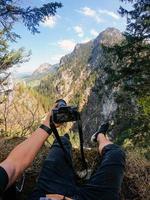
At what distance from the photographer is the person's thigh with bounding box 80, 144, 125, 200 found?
328cm

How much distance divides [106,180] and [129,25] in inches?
618

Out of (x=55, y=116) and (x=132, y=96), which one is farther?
(x=132, y=96)

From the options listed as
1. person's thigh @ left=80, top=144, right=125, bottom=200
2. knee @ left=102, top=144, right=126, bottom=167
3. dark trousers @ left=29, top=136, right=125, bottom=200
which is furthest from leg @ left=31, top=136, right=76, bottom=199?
knee @ left=102, top=144, right=126, bottom=167

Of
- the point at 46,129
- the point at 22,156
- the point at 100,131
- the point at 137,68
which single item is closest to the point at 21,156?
the point at 22,156

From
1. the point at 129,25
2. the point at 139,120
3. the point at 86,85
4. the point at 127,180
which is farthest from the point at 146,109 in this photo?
the point at 86,85

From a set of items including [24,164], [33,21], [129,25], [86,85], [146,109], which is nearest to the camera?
[24,164]

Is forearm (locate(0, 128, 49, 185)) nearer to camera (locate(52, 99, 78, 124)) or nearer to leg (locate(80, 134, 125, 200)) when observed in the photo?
camera (locate(52, 99, 78, 124))

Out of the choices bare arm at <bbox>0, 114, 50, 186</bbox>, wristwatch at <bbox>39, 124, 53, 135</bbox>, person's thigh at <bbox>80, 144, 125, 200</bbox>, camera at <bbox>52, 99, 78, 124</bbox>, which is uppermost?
camera at <bbox>52, 99, 78, 124</bbox>

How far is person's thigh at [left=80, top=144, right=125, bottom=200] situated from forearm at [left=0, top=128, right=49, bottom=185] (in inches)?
24.2

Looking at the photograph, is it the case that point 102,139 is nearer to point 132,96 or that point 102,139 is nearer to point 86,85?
point 132,96

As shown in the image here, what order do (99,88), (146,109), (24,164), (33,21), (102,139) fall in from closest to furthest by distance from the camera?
(24,164)
(102,139)
(33,21)
(146,109)
(99,88)

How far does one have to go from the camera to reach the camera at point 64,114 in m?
3.47

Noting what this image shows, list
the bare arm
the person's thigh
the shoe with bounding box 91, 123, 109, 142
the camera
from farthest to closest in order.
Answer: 1. the shoe with bounding box 91, 123, 109, 142
2. the camera
3. the person's thigh
4. the bare arm

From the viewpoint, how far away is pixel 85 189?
3312 millimetres
